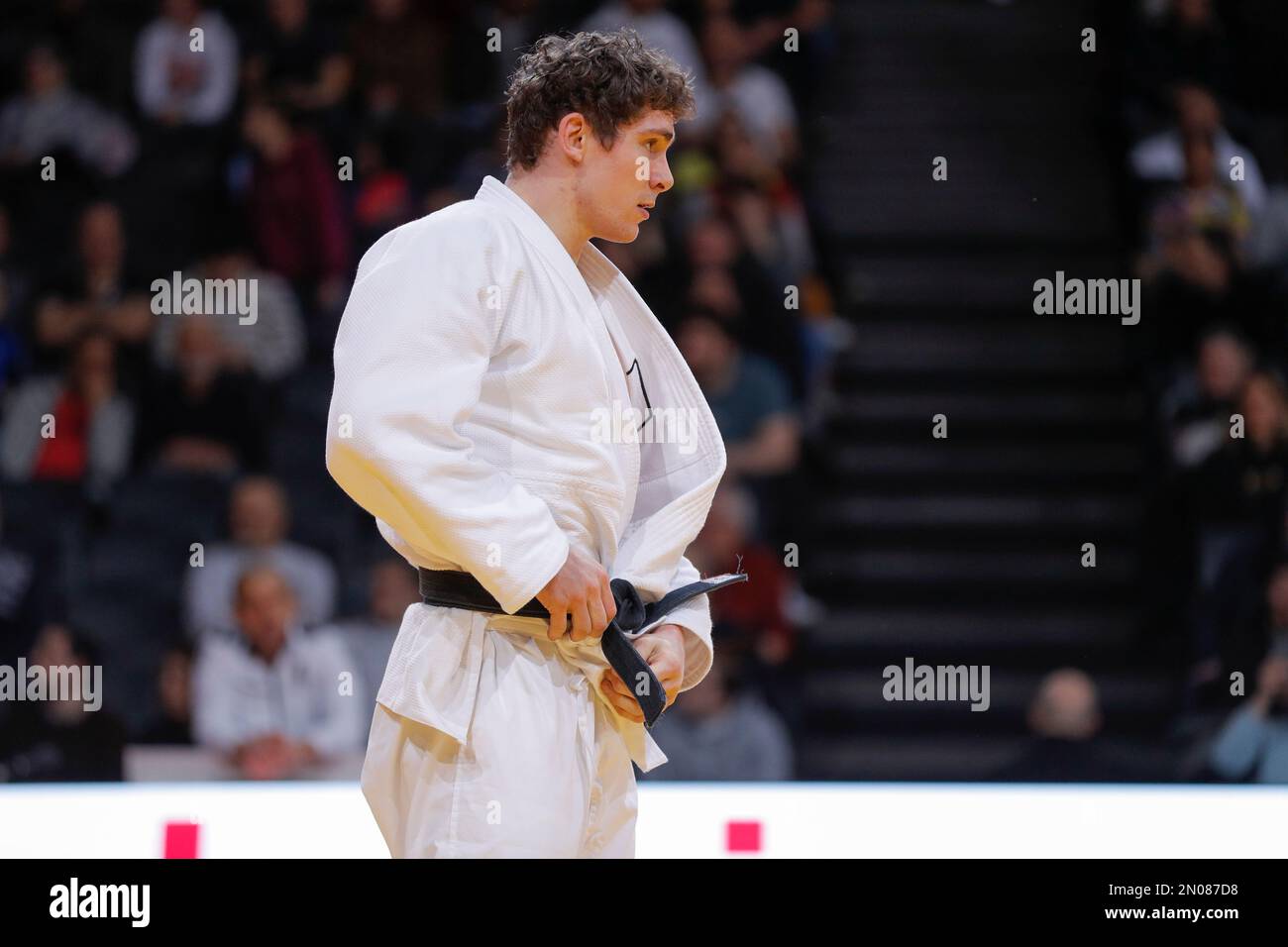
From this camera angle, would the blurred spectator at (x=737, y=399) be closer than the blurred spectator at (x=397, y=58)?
Yes

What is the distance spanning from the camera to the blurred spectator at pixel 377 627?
15.5 feet

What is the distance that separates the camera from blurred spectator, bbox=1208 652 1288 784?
4613 millimetres

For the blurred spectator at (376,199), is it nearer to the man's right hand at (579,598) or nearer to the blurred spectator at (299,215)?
the blurred spectator at (299,215)

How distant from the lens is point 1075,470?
5703 millimetres

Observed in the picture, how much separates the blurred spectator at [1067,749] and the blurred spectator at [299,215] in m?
2.68

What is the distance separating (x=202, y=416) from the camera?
5.24 meters

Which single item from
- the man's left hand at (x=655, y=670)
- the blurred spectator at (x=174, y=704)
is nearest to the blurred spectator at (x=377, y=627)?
the blurred spectator at (x=174, y=704)

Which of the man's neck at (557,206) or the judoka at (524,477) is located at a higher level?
the man's neck at (557,206)

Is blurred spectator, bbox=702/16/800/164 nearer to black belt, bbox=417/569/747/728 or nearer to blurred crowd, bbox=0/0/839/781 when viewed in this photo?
blurred crowd, bbox=0/0/839/781

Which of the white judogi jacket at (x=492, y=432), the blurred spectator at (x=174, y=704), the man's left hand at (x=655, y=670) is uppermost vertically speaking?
the white judogi jacket at (x=492, y=432)

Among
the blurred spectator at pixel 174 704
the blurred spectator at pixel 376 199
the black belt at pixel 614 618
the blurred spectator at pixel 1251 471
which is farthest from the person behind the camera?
the blurred spectator at pixel 376 199

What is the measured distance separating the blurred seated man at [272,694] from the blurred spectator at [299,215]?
52.7 inches

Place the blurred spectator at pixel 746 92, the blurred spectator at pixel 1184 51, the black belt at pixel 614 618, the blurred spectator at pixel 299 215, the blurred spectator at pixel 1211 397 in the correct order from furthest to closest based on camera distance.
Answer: the blurred spectator at pixel 1184 51
the blurred spectator at pixel 746 92
the blurred spectator at pixel 299 215
the blurred spectator at pixel 1211 397
the black belt at pixel 614 618

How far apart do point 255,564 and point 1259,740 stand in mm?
2932
